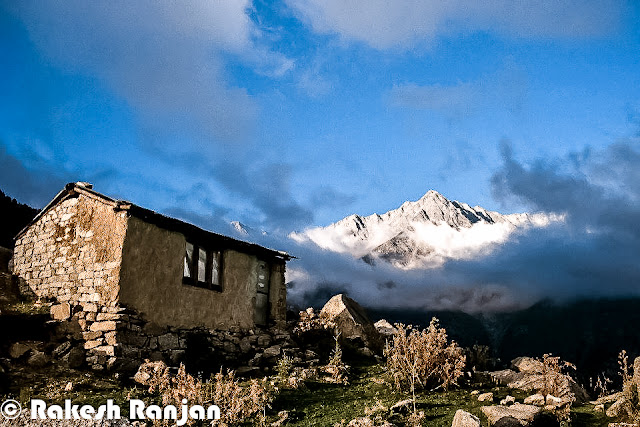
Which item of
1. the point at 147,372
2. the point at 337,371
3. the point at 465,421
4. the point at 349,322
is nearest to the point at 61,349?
the point at 147,372

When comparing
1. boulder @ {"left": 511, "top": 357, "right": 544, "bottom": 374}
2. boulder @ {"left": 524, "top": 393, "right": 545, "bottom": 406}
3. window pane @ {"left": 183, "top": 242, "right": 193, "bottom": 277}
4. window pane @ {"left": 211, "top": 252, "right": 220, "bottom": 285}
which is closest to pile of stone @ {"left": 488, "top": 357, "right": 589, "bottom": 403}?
boulder @ {"left": 511, "top": 357, "right": 544, "bottom": 374}

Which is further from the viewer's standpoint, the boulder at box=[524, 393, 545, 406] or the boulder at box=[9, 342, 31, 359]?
the boulder at box=[9, 342, 31, 359]

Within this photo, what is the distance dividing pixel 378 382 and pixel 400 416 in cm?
408

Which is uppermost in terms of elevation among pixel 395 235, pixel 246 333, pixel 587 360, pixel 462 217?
pixel 462 217

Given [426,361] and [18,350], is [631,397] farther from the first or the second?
[18,350]

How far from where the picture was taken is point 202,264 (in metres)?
15.9

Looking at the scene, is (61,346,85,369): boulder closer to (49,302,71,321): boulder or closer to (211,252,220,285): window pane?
(49,302,71,321): boulder

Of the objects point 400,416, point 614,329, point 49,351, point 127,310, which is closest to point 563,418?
point 400,416

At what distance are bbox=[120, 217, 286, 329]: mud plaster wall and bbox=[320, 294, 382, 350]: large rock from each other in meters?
4.29

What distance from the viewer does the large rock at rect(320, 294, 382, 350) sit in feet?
64.7

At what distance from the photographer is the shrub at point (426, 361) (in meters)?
11.2

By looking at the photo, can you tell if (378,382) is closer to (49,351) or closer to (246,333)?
(246,333)

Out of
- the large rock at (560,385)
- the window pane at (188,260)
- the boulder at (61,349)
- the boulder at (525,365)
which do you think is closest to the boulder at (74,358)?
the boulder at (61,349)

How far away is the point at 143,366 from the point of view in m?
11.7
